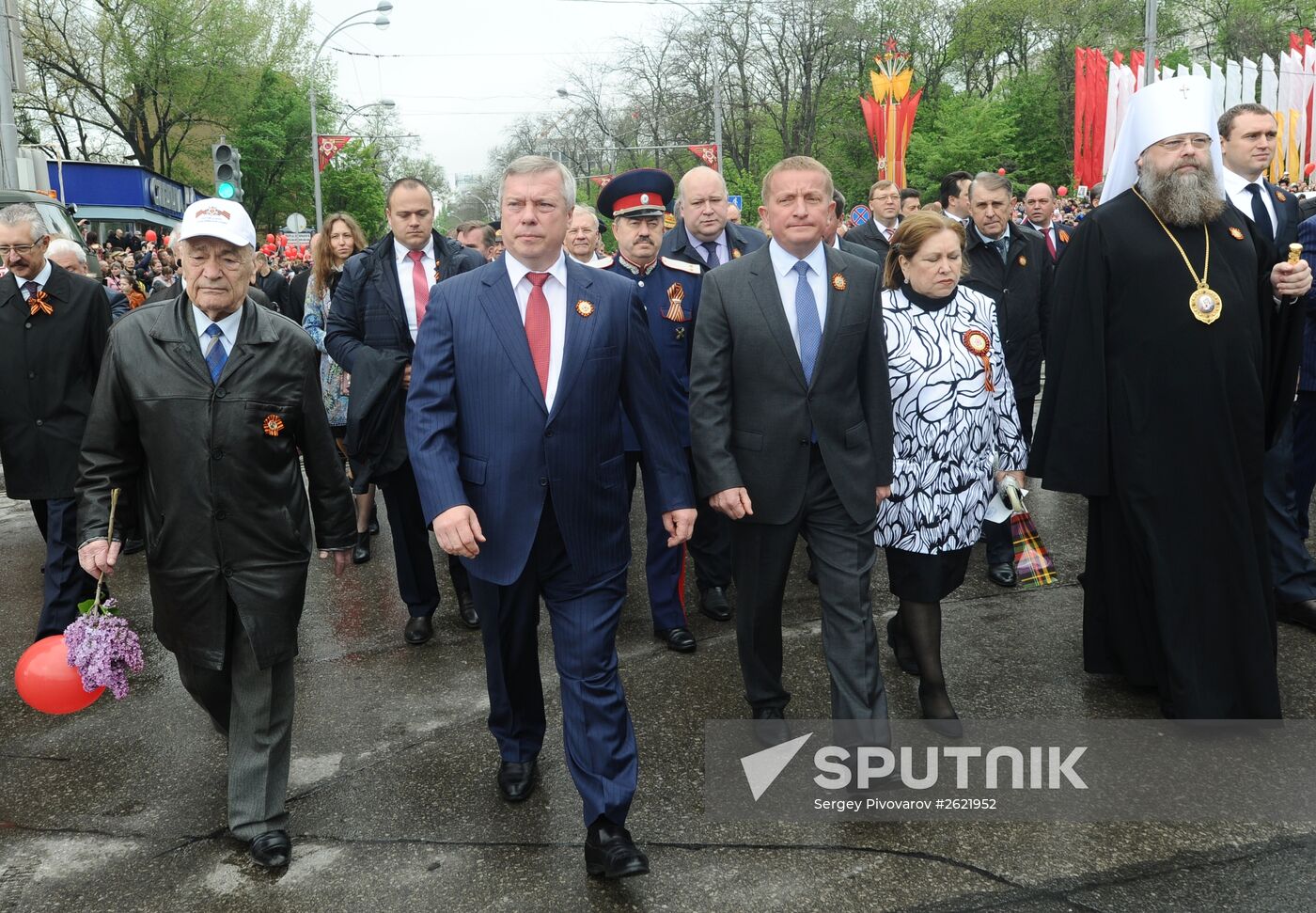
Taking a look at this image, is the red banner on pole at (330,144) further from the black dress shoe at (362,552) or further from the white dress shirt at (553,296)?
the white dress shirt at (553,296)

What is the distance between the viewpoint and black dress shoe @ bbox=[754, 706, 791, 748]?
432 cm

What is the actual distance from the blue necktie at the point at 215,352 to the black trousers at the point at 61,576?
2225 millimetres

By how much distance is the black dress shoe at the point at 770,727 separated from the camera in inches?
170

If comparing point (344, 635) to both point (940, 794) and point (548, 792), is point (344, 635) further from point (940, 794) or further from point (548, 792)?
point (940, 794)

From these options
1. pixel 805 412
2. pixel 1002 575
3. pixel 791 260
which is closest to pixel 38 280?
pixel 791 260

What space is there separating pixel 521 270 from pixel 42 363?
3.35 metres

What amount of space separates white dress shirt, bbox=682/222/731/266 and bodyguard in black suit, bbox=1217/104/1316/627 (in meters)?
2.31

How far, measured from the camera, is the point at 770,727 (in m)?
4.32

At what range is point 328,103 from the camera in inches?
2259

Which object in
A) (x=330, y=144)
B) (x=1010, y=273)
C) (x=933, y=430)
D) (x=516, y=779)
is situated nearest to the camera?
(x=516, y=779)

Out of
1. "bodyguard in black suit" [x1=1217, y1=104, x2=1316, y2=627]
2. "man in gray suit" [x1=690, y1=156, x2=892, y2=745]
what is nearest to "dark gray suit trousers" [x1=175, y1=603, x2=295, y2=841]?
"man in gray suit" [x1=690, y1=156, x2=892, y2=745]

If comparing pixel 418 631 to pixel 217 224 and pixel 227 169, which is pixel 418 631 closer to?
pixel 217 224

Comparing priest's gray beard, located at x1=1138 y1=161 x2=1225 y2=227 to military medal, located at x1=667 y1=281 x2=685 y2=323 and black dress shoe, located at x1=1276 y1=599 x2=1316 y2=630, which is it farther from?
military medal, located at x1=667 y1=281 x2=685 y2=323

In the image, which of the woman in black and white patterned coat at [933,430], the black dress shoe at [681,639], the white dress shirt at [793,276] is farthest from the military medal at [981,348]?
the black dress shoe at [681,639]
